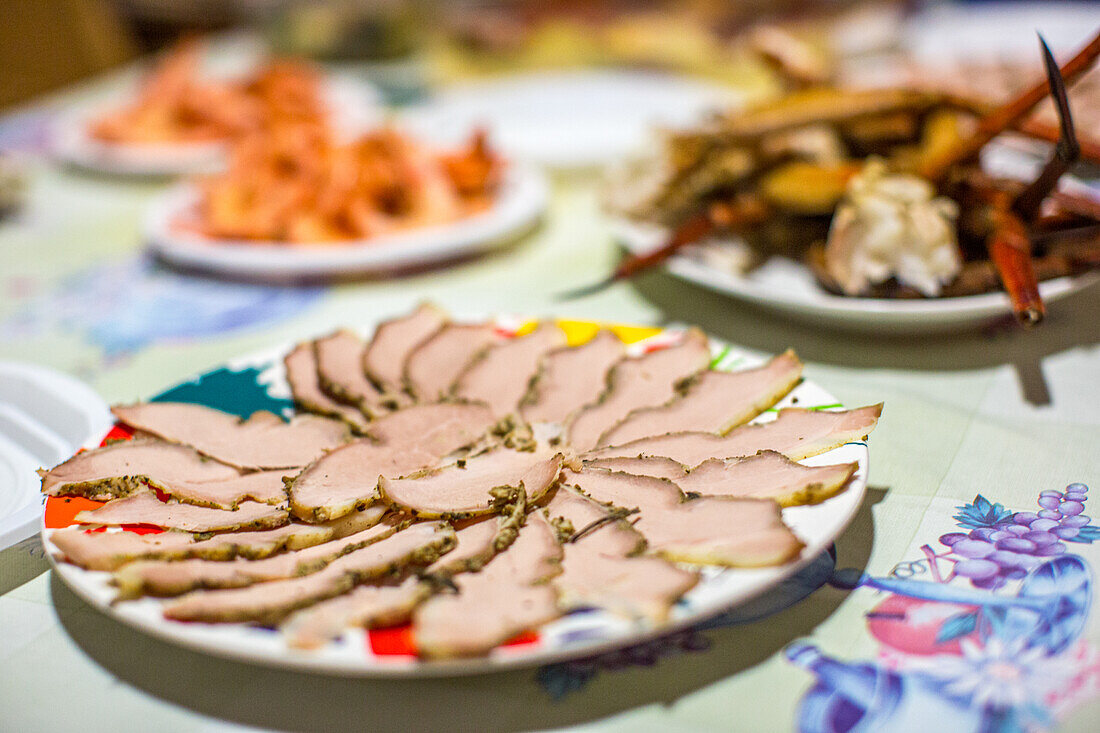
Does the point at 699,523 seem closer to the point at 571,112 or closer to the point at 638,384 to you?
the point at 638,384

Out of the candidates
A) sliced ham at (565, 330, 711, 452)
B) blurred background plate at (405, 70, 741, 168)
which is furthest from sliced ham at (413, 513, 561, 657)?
blurred background plate at (405, 70, 741, 168)

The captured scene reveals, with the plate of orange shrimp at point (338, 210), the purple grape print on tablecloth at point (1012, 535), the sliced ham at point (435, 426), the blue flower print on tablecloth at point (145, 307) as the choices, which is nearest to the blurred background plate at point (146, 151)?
the plate of orange shrimp at point (338, 210)

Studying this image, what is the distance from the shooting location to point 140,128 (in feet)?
9.10

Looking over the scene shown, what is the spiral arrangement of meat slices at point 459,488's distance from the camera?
0.76 m

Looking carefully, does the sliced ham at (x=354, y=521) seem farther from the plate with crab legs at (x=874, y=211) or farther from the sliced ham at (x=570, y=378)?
the plate with crab legs at (x=874, y=211)

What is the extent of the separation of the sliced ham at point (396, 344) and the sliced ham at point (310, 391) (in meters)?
0.07

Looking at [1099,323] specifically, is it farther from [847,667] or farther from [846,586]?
[847,667]

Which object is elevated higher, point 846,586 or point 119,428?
point 119,428

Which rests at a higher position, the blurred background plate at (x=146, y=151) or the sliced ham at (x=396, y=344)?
the blurred background plate at (x=146, y=151)

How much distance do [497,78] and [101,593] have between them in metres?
3.47

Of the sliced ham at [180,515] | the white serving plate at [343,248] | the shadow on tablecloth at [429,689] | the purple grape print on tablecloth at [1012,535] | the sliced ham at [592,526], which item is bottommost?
the purple grape print on tablecloth at [1012,535]

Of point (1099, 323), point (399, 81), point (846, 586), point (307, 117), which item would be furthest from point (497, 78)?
point (846, 586)

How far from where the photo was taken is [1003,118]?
1.38 meters

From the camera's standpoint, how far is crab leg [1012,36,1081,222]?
3.85ft
